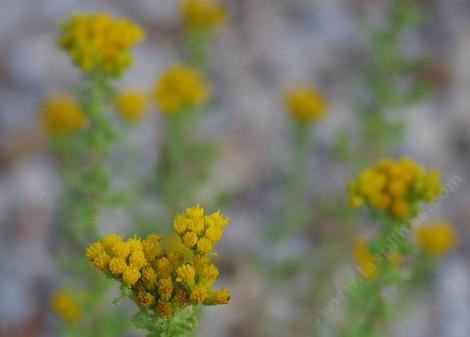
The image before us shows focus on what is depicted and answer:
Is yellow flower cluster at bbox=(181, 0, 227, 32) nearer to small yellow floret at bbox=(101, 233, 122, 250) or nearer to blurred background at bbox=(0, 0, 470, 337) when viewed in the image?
blurred background at bbox=(0, 0, 470, 337)

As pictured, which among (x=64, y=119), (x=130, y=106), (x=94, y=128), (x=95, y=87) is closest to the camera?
(x=95, y=87)

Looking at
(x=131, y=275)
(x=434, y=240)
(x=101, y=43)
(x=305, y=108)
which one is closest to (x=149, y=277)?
(x=131, y=275)

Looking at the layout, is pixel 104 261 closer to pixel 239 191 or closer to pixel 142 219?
pixel 142 219

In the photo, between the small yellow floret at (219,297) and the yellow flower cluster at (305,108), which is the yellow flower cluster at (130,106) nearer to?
the yellow flower cluster at (305,108)

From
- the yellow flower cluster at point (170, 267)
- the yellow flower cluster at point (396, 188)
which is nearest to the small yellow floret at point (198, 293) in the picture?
the yellow flower cluster at point (170, 267)

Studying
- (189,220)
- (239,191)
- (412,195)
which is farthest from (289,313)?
(189,220)

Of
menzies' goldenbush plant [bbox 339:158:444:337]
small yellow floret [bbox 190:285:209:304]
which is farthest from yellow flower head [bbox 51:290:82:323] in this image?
small yellow floret [bbox 190:285:209:304]

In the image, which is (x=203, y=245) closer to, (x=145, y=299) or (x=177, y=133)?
(x=145, y=299)
